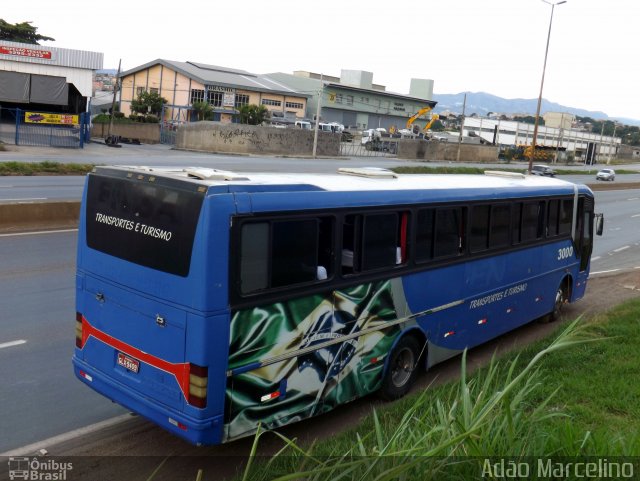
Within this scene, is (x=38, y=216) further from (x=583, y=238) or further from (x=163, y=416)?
(x=583, y=238)

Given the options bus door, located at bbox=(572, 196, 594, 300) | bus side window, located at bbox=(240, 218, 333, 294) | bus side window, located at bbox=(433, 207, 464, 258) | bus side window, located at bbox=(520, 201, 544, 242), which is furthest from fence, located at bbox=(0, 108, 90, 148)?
bus side window, located at bbox=(240, 218, 333, 294)

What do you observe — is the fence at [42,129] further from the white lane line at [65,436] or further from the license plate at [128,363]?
the license plate at [128,363]

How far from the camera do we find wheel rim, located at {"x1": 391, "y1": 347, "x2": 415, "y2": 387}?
332 inches

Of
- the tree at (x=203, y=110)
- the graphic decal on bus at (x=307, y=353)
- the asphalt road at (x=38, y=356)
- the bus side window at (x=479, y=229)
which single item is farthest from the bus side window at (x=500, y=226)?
the tree at (x=203, y=110)

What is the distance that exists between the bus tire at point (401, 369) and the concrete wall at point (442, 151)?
63039 millimetres

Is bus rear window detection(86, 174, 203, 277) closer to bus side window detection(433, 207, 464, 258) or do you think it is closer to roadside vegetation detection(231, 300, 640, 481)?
roadside vegetation detection(231, 300, 640, 481)

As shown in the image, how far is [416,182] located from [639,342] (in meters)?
4.46

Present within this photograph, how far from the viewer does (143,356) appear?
6281 millimetres

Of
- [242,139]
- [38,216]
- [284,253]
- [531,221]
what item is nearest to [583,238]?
[531,221]

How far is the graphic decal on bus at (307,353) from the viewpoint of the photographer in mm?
6125

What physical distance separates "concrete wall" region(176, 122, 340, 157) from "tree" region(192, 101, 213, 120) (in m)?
15.7

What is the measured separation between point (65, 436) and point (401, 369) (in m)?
4.00

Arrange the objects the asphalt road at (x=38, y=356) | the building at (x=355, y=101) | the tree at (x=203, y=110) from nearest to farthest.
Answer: the asphalt road at (x=38, y=356) → the tree at (x=203, y=110) → the building at (x=355, y=101)

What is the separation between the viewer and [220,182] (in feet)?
19.9
